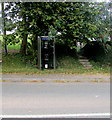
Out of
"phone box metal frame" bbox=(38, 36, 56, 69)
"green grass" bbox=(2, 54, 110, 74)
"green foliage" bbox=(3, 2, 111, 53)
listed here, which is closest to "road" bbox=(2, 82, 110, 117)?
"green grass" bbox=(2, 54, 110, 74)

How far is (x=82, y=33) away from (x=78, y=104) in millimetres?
6938

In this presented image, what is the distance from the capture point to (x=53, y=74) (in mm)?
10180

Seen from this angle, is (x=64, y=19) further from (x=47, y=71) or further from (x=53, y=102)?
(x=53, y=102)

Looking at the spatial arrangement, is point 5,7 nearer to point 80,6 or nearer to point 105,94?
point 80,6

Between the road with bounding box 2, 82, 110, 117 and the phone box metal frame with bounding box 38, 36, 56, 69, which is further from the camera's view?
the phone box metal frame with bounding box 38, 36, 56, 69

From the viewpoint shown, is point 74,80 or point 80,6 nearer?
point 74,80

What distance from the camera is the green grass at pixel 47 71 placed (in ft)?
34.9

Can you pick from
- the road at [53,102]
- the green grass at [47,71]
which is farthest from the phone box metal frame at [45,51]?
the road at [53,102]

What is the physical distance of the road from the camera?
16.0ft

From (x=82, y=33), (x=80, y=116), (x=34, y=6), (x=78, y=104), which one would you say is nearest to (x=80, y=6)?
(x=82, y=33)

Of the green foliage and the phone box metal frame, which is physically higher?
the green foliage

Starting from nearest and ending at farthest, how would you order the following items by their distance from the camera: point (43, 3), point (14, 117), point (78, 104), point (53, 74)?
point (14, 117)
point (78, 104)
point (53, 74)
point (43, 3)

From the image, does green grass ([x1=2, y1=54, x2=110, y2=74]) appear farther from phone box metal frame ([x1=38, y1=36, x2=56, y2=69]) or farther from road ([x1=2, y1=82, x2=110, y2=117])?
road ([x1=2, y1=82, x2=110, y2=117])

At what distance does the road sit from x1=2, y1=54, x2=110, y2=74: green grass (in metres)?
3.50
